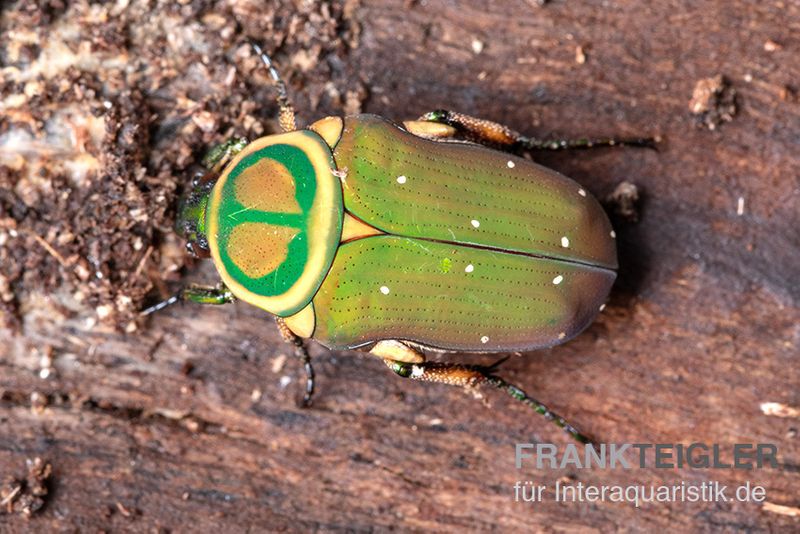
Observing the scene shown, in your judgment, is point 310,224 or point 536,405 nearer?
point 310,224

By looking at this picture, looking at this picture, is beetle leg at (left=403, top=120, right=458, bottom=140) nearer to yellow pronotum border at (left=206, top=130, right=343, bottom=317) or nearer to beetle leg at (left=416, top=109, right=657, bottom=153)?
beetle leg at (left=416, top=109, right=657, bottom=153)

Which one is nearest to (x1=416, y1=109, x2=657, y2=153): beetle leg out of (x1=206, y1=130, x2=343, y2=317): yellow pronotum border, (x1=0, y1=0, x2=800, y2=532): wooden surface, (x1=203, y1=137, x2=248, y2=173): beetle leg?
(x1=0, y1=0, x2=800, y2=532): wooden surface

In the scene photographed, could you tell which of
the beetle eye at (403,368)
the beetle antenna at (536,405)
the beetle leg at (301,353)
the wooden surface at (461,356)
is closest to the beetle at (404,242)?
the beetle eye at (403,368)

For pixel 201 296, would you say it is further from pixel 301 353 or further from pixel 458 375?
pixel 458 375

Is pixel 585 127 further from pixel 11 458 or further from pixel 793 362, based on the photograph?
pixel 11 458

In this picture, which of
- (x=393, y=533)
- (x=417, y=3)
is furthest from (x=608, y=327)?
(x=417, y=3)

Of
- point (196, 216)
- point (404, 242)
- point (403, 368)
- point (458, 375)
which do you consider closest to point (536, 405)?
point (458, 375)

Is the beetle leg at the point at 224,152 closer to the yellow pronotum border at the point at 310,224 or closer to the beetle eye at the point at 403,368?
the yellow pronotum border at the point at 310,224
